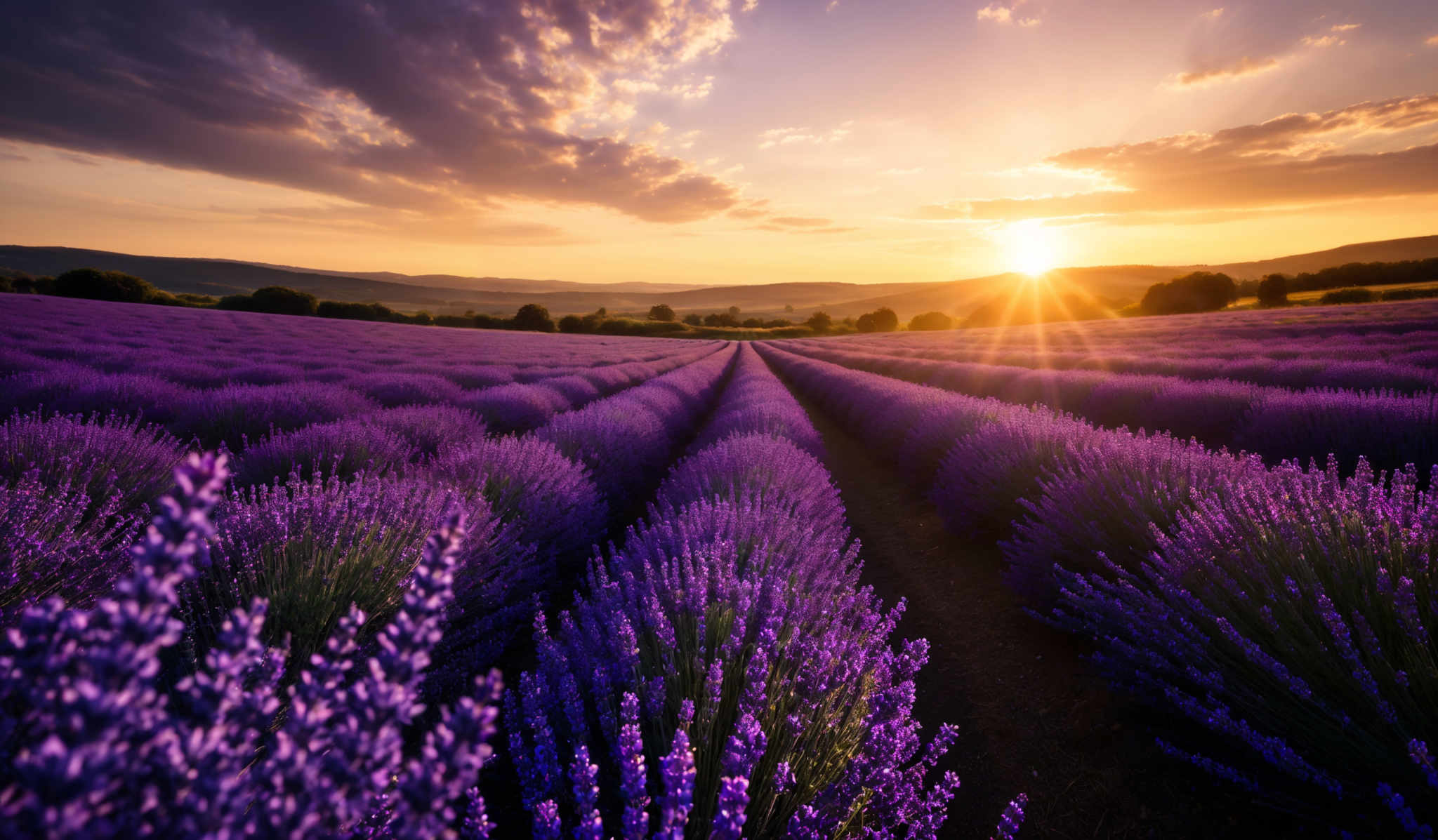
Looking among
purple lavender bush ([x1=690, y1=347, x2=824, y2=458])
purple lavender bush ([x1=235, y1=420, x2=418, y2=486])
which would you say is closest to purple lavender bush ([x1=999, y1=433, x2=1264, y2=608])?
purple lavender bush ([x1=690, y1=347, x2=824, y2=458])

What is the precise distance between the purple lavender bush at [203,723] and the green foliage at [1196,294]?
56.5m

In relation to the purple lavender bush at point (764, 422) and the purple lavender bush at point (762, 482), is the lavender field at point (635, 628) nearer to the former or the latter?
the purple lavender bush at point (762, 482)

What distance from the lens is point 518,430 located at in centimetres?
667

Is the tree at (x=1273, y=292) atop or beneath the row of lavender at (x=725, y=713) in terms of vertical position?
atop

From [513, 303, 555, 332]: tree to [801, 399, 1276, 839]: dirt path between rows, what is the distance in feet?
163

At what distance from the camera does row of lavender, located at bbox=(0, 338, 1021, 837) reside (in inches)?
20.2

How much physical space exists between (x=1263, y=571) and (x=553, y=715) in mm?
2393

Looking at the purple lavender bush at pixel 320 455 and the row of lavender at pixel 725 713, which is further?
the purple lavender bush at pixel 320 455

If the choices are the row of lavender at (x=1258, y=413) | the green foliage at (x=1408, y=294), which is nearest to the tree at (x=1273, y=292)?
the green foliage at (x=1408, y=294)

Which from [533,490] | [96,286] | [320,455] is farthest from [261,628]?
[96,286]

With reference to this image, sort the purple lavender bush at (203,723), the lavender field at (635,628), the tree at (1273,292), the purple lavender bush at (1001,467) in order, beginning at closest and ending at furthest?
the purple lavender bush at (203,723)
the lavender field at (635,628)
the purple lavender bush at (1001,467)
the tree at (1273,292)

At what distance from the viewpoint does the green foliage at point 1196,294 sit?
44.8 metres

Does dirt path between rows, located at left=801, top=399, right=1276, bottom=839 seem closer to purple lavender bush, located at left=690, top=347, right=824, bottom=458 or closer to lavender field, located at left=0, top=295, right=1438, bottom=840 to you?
lavender field, located at left=0, top=295, right=1438, bottom=840

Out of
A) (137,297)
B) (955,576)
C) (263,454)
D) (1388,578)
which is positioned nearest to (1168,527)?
(1388,578)
